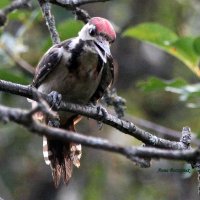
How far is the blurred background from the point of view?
569 centimetres

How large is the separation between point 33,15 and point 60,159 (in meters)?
1.22

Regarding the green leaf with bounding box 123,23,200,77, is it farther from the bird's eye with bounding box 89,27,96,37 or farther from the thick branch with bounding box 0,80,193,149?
the thick branch with bounding box 0,80,193,149

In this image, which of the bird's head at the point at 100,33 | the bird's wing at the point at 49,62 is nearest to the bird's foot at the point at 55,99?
the bird's wing at the point at 49,62

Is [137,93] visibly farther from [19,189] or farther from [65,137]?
[65,137]

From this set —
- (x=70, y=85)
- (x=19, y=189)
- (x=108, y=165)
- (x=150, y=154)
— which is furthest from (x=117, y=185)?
(x=150, y=154)

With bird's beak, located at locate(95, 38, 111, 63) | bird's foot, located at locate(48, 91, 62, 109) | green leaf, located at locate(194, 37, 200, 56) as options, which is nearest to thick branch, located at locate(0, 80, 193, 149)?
bird's foot, located at locate(48, 91, 62, 109)

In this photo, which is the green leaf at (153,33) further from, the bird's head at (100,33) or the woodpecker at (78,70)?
the bird's head at (100,33)

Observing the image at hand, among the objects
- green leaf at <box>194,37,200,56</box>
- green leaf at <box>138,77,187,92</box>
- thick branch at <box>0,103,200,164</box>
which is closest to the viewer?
thick branch at <box>0,103,200,164</box>

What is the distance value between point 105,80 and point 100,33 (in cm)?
39

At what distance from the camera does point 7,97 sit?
Result: 213 inches

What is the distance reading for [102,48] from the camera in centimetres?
327

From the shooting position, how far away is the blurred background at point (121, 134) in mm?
5691

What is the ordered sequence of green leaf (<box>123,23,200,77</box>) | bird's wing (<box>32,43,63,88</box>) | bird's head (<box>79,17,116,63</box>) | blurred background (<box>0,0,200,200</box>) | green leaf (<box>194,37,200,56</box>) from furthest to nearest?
1. blurred background (<box>0,0,200,200</box>)
2. green leaf (<box>123,23,200,77</box>)
3. green leaf (<box>194,37,200,56</box>)
4. bird's wing (<box>32,43,63,88</box>)
5. bird's head (<box>79,17,116,63</box>)

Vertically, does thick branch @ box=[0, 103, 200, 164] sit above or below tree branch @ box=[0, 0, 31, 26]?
below
